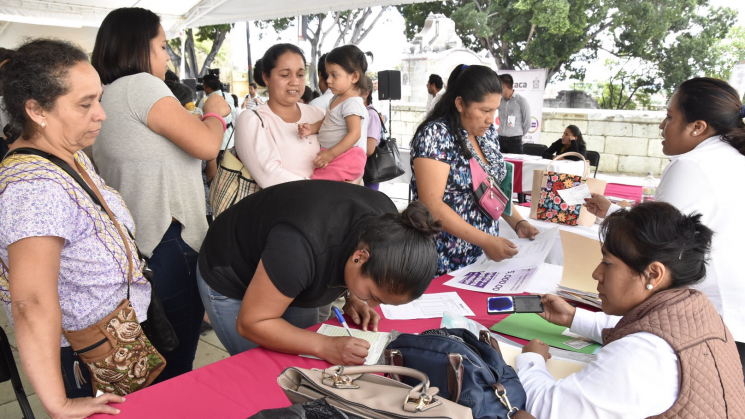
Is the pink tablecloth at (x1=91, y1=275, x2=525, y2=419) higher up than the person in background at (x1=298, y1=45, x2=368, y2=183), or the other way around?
the person in background at (x1=298, y1=45, x2=368, y2=183)

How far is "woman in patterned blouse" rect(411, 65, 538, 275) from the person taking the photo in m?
1.94

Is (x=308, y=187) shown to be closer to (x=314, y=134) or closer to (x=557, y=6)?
(x=314, y=134)

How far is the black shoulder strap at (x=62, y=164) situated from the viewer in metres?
1.09

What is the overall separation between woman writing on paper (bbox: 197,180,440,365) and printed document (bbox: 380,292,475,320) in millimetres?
286

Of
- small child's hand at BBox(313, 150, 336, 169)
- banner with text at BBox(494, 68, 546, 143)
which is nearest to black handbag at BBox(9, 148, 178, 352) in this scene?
small child's hand at BBox(313, 150, 336, 169)

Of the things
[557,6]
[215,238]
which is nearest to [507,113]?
[215,238]

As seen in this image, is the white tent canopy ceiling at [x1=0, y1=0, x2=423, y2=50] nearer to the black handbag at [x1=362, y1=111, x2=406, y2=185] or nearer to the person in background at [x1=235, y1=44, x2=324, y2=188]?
the black handbag at [x1=362, y1=111, x2=406, y2=185]

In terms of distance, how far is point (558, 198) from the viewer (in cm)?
264

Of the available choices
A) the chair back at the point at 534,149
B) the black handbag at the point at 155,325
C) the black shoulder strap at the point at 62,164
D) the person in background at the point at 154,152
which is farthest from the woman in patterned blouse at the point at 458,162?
the chair back at the point at 534,149

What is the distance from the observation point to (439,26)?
49.8ft

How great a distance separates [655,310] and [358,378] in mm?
671

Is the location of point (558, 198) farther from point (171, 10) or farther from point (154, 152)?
point (171, 10)

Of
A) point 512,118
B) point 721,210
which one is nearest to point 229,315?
point 721,210

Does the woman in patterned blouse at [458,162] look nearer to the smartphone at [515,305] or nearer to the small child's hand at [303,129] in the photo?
the smartphone at [515,305]
